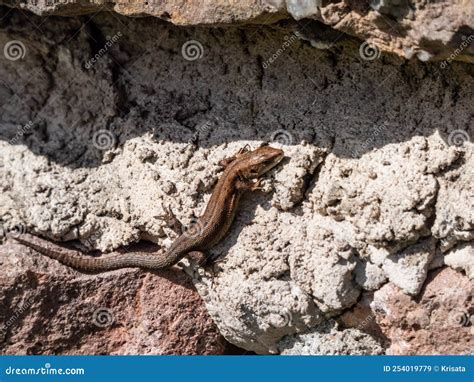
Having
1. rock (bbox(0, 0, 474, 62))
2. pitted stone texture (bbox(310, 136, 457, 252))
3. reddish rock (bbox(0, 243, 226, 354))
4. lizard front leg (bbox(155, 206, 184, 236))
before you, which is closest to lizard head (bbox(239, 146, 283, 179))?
pitted stone texture (bbox(310, 136, 457, 252))

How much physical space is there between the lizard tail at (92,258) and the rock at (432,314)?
4.91 feet

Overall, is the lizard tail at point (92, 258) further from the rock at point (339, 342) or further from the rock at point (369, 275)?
the rock at point (369, 275)

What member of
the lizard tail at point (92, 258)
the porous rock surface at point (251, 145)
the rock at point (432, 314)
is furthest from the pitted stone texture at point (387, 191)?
the lizard tail at point (92, 258)

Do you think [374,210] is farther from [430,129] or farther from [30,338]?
[30,338]

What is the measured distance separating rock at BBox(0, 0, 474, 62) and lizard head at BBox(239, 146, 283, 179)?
769 mm

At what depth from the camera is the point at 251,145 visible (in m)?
5.20

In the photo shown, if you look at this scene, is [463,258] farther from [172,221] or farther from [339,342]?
[172,221]

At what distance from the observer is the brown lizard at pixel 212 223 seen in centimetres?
509

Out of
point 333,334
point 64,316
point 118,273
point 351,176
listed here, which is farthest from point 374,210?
point 64,316

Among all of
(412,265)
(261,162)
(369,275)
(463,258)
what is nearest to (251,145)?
(261,162)

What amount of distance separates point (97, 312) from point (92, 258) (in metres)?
0.38

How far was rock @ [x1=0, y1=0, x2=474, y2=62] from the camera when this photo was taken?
13.3 ft

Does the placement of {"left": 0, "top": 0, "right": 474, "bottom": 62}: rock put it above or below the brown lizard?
above

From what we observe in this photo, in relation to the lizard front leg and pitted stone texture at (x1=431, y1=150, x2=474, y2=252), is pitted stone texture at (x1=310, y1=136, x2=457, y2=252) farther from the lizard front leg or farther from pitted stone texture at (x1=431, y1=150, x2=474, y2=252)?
the lizard front leg
